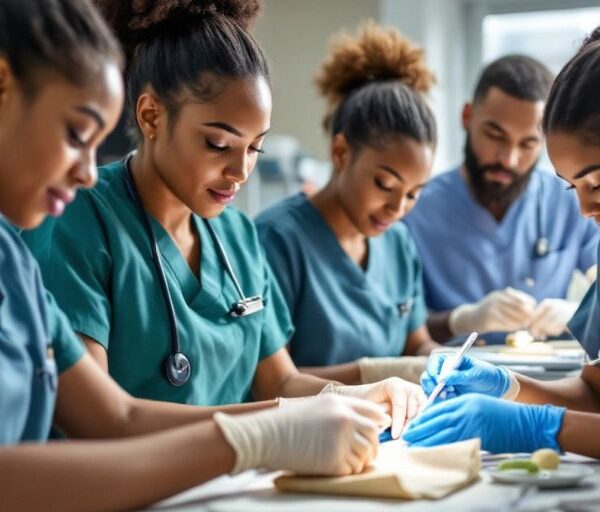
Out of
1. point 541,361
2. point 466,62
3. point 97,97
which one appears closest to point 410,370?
point 541,361

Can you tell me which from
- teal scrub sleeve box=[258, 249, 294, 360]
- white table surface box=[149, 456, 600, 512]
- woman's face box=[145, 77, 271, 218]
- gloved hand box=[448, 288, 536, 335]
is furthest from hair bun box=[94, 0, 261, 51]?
gloved hand box=[448, 288, 536, 335]

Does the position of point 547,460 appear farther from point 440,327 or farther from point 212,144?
point 440,327

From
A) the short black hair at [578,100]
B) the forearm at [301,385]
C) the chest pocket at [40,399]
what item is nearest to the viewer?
the chest pocket at [40,399]

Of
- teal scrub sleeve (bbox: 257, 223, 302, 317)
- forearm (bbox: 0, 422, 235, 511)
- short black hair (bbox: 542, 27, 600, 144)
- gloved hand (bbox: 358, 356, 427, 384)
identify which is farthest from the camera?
teal scrub sleeve (bbox: 257, 223, 302, 317)

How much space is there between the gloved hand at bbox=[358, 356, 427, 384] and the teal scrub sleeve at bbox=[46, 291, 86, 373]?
960mm

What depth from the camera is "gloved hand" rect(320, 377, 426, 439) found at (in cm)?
163

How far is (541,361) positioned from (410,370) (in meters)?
0.35

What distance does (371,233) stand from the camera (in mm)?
2500

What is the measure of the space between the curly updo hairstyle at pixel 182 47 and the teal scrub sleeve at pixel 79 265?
25cm

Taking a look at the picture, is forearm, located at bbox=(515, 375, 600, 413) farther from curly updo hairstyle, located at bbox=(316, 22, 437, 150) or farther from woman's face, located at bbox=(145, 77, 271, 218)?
curly updo hairstyle, located at bbox=(316, 22, 437, 150)

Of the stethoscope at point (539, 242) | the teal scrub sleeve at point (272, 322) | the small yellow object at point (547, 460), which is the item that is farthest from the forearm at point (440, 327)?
the small yellow object at point (547, 460)

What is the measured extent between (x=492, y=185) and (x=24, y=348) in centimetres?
209

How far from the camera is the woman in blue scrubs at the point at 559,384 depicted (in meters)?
1.47

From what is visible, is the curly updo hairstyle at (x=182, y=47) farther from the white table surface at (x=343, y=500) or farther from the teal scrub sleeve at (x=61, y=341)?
the white table surface at (x=343, y=500)
